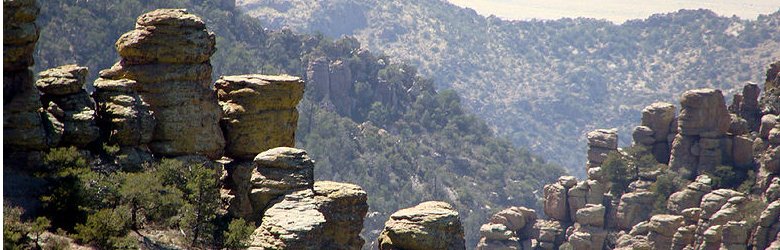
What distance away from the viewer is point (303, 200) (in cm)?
3488

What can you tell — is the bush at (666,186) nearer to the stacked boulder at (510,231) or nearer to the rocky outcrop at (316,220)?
the stacked boulder at (510,231)

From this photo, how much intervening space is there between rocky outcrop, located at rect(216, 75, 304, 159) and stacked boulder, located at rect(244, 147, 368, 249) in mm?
5132

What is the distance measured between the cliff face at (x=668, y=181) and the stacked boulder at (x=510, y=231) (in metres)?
0.09

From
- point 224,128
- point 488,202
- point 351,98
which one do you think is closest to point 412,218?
point 224,128

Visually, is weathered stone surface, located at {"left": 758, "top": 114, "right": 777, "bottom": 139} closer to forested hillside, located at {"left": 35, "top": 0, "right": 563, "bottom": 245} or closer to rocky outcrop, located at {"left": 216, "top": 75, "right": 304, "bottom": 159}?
rocky outcrop, located at {"left": 216, "top": 75, "right": 304, "bottom": 159}

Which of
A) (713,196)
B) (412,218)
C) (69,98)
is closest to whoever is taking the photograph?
(412,218)

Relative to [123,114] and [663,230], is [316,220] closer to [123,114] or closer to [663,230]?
[123,114]

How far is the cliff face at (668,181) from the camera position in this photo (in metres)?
79.7

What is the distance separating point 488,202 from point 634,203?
309 ft

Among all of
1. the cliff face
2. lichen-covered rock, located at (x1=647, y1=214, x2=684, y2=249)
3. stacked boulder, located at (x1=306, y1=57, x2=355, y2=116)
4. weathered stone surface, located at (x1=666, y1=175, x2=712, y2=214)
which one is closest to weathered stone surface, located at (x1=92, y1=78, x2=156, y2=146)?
the cliff face

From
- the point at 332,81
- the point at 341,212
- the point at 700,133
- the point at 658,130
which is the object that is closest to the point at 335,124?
the point at 332,81

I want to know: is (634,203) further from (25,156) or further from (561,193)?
(25,156)

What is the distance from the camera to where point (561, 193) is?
89375 millimetres

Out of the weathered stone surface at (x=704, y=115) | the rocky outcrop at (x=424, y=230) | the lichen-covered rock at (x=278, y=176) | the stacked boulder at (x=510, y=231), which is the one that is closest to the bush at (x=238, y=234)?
the lichen-covered rock at (x=278, y=176)
